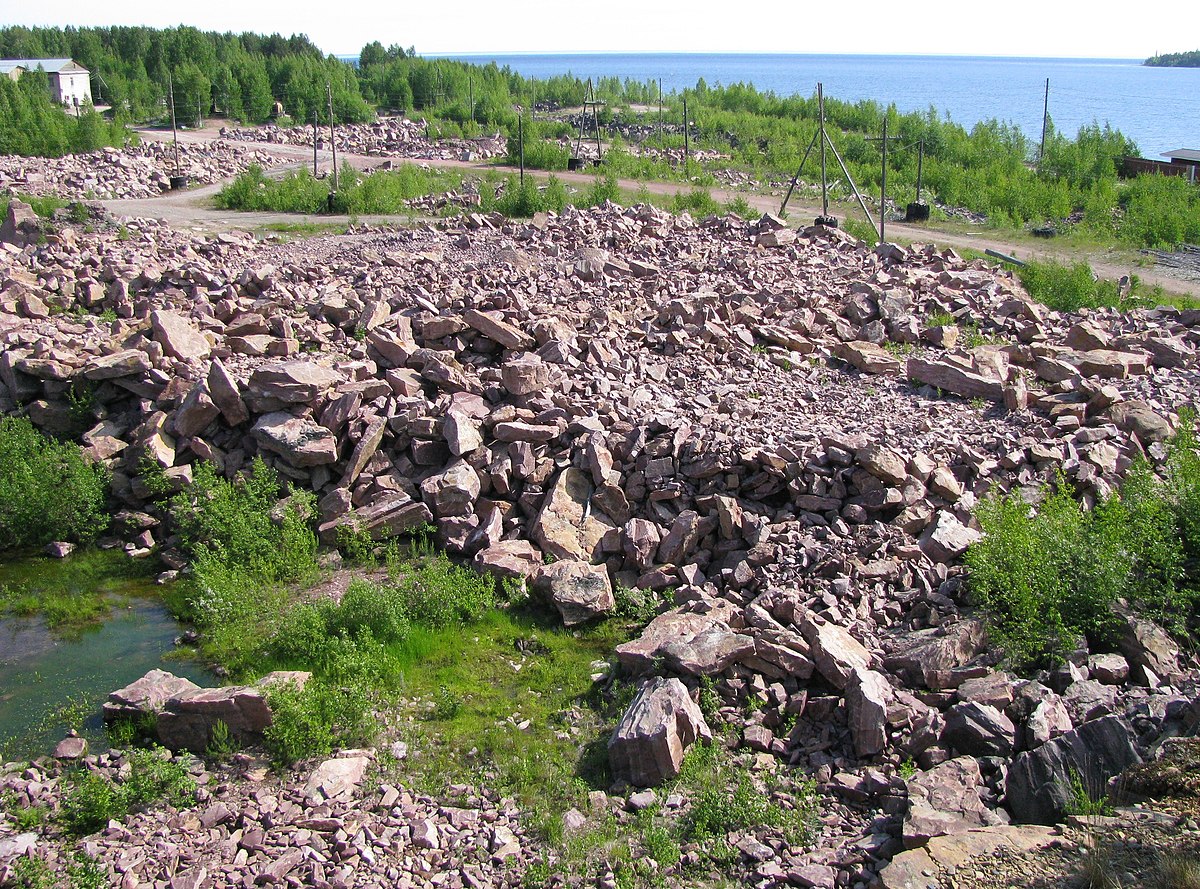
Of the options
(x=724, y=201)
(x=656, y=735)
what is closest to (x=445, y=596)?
(x=656, y=735)

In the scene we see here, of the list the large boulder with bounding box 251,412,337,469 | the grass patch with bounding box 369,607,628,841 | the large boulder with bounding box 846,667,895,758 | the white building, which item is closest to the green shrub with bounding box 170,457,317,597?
the large boulder with bounding box 251,412,337,469

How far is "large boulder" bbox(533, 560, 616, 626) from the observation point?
8.71 metres

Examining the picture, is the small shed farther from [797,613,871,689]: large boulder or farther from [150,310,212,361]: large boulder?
[150,310,212,361]: large boulder

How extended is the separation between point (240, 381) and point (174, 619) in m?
3.29

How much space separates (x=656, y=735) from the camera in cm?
646

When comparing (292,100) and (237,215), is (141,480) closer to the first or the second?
(237,215)

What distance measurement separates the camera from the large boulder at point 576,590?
8711mm

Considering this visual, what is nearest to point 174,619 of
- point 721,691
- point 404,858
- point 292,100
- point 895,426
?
point 404,858

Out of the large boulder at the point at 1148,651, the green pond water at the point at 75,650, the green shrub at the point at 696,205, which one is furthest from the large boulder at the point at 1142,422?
the green shrub at the point at 696,205

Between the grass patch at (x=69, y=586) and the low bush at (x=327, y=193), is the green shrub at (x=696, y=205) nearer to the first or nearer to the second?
the low bush at (x=327, y=193)

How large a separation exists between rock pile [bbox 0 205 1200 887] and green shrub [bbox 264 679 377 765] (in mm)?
2013

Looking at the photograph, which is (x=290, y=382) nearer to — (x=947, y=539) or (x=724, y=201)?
(x=947, y=539)

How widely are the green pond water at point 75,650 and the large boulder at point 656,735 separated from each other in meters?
4.05

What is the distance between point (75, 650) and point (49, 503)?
2.53 meters
